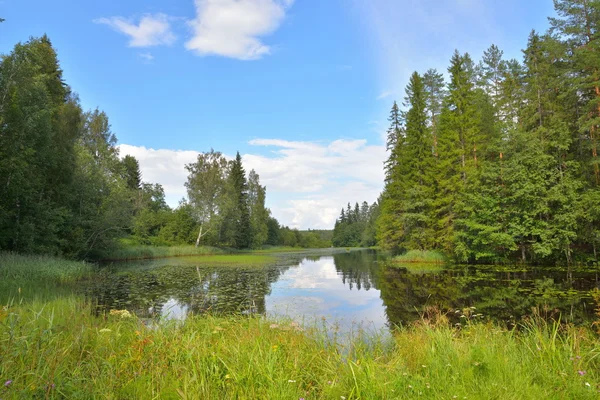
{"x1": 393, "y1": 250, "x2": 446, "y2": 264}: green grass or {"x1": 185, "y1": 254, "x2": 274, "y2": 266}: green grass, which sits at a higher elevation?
{"x1": 393, "y1": 250, "x2": 446, "y2": 264}: green grass

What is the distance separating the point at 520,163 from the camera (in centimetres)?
2189

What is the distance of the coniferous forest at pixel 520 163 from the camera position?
64.8ft

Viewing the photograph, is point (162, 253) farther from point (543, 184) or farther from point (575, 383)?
point (575, 383)

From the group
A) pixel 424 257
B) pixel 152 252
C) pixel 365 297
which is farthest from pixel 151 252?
pixel 365 297

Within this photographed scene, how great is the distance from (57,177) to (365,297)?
831 inches

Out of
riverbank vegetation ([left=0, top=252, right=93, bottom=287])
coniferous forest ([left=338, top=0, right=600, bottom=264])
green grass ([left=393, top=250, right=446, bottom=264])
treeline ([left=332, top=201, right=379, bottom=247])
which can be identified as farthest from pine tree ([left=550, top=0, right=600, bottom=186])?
treeline ([left=332, top=201, right=379, bottom=247])

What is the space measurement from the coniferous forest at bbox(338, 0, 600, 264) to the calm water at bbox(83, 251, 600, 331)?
4291 millimetres

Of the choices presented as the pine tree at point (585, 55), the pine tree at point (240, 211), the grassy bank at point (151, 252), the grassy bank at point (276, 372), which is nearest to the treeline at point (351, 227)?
the pine tree at point (240, 211)

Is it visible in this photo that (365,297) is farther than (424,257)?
No

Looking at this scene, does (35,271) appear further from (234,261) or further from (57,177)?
(234,261)

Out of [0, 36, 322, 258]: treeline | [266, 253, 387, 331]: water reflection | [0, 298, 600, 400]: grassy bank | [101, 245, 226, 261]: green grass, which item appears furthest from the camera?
[101, 245, 226, 261]: green grass

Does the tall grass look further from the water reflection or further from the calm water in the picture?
the water reflection

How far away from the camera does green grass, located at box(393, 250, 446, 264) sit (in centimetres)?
A: 2630

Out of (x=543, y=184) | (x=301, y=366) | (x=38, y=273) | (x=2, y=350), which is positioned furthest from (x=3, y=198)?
(x=543, y=184)
